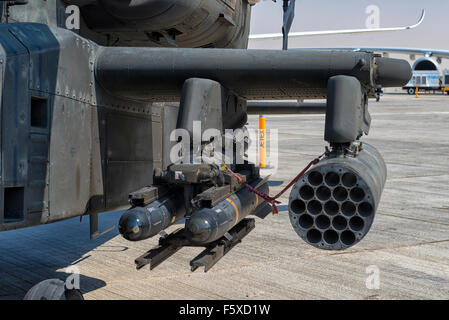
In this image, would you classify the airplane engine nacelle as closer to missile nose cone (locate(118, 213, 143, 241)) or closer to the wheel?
missile nose cone (locate(118, 213, 143, 241))

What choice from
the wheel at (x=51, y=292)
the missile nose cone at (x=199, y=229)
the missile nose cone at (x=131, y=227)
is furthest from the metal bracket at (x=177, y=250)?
the wheel at (x=51, y=292)

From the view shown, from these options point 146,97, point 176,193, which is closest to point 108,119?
point 146,97

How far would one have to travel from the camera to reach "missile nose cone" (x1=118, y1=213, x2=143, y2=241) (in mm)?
4957

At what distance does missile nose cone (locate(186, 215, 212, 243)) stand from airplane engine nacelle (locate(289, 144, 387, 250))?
2.48ft

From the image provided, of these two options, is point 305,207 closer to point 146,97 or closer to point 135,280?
point 146,97

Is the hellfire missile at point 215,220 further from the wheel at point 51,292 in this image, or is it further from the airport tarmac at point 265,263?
the airport tarmac at point 265,263

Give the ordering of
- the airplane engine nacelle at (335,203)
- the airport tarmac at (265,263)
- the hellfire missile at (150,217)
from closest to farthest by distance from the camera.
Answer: the airplane engine nacelle at (335,203) → the hellfire missile at (150,217) → the airport tarmac at (265,263)

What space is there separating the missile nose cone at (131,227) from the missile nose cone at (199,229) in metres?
0.44

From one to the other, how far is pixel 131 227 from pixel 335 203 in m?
1.81

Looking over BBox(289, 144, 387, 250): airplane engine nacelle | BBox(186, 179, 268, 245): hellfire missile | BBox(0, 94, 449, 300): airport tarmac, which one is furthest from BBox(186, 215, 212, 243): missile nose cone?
BBox(0, 94, 449, 300): airport tarmac

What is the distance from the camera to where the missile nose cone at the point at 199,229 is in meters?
4.87

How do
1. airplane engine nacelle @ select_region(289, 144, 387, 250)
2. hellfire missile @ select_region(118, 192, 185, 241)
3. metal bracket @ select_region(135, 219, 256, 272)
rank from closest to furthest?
airplane engine nacelle @ select_region(289, 144, 387, 250) → hellfire missile @ select_region(118, 192, 185, 241) → metal bracket @ select_region(135, 219, 256, 272)

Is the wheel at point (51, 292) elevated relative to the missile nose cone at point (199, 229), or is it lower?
lower
